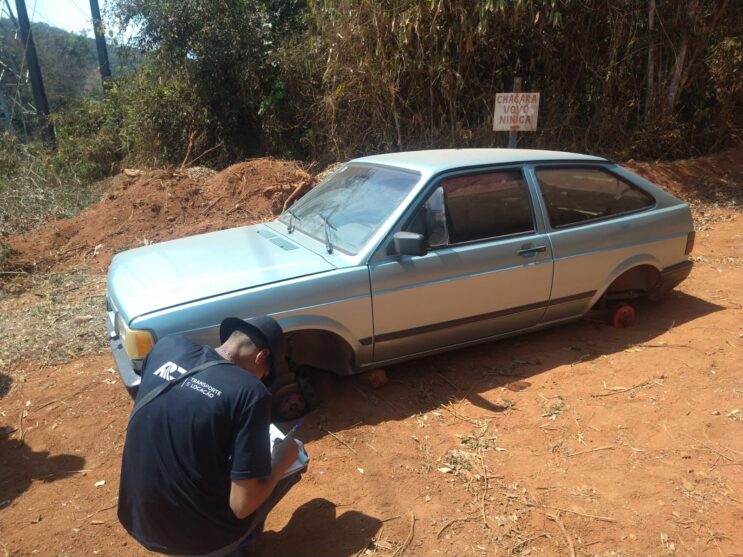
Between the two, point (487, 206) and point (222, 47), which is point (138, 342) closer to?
point (487, 206)

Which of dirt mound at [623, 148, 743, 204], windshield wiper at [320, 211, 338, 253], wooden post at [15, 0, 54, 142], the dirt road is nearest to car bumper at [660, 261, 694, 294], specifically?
the dirt road

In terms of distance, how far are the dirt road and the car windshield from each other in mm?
1052

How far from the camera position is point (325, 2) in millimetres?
10086

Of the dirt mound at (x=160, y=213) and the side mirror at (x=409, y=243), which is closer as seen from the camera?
the side mirror at (x=409, y=243)

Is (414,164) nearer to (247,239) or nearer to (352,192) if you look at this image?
(352,192)

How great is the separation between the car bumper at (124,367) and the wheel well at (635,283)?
Result: 3.64m

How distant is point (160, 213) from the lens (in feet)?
27.2

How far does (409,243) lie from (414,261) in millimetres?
232

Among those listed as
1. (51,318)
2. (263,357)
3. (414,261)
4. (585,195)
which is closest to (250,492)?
(263,357)

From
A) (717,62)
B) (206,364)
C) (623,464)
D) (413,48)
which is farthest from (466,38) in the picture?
(206,364)

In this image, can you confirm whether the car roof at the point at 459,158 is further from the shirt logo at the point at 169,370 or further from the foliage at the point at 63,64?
the foliage at the point at 63,64

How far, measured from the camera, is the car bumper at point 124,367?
10.2ft

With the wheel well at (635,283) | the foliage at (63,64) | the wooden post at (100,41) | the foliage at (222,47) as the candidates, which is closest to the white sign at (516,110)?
the wheel well at (635,283)

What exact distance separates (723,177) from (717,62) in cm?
219
